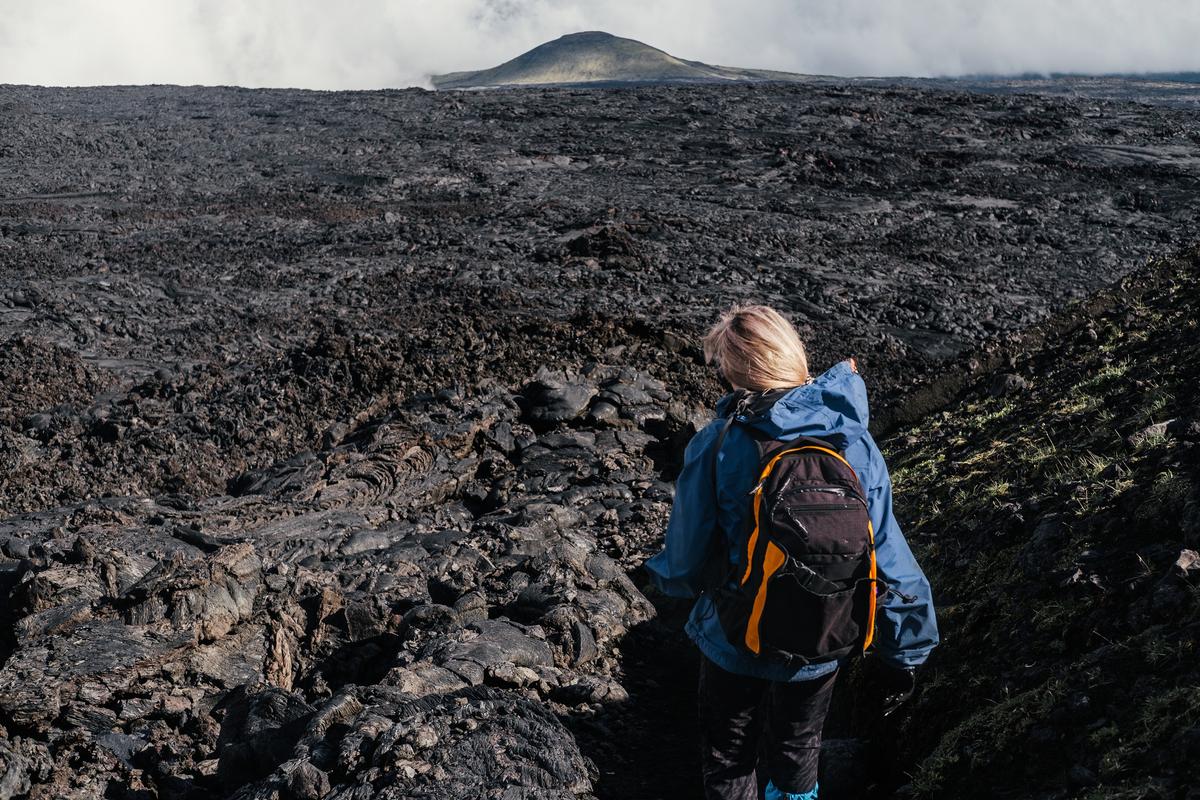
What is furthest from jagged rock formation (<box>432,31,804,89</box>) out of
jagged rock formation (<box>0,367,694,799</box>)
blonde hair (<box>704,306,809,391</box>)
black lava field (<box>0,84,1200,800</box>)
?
blonde hair (<box>704,306,809,391</box>)

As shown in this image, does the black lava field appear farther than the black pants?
Yes

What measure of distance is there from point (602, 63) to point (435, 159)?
4090cm

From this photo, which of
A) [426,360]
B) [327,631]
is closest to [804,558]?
[327,631]

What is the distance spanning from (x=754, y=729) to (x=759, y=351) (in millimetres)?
1129

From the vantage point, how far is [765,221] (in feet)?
53.1

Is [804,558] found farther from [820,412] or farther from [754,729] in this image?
[754,729]

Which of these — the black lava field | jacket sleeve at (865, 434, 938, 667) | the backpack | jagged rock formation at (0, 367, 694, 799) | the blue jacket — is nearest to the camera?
the backpack

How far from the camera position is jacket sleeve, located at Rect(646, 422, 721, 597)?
105 inches

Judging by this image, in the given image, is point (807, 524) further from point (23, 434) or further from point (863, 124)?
point (863, 124)

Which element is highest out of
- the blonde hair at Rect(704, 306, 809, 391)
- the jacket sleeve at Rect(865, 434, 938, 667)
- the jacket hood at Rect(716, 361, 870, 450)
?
the blonde hair at Rect(704, 306, 809, 391)

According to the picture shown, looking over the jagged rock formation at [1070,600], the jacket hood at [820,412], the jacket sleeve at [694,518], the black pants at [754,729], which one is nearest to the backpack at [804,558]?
the jacket hood at [820,412]

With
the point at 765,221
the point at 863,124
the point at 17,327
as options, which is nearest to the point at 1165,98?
the point at 863,124

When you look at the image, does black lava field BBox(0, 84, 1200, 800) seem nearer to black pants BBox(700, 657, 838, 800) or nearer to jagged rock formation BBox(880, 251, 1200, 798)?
black pants BBox(700, 657, 838, 800)

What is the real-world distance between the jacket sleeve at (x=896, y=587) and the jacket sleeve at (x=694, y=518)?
44cm
